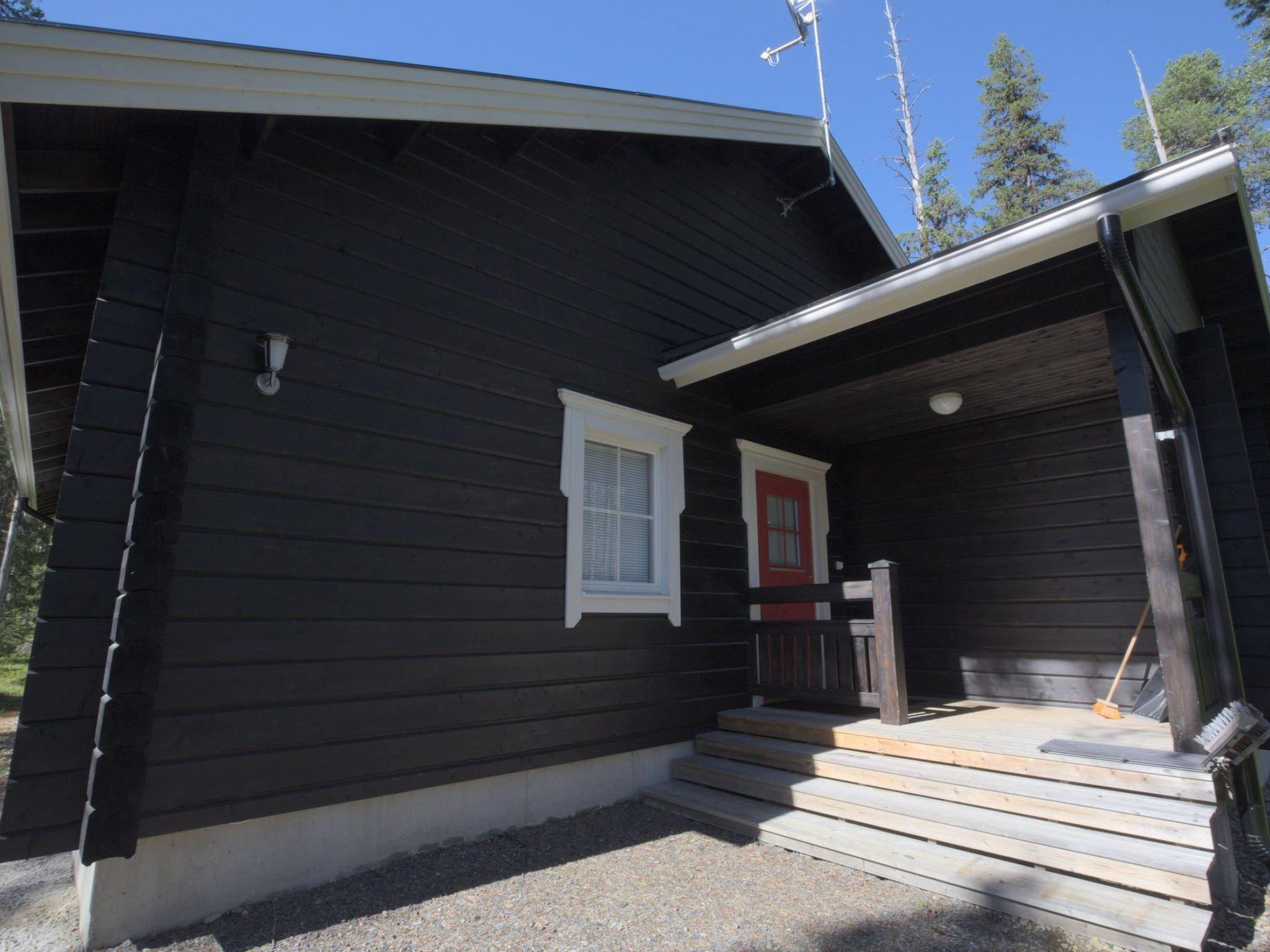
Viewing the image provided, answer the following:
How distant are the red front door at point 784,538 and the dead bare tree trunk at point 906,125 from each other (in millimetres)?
14811

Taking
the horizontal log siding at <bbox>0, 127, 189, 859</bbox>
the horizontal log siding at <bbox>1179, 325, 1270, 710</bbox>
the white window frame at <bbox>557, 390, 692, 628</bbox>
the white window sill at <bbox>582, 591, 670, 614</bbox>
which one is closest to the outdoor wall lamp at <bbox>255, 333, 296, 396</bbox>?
the horizontal log siding at <bbox>0, 127, 189, 859</bbox>

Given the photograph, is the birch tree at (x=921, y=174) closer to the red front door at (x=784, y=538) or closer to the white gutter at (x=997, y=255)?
the red front door at (x=784, y=538)

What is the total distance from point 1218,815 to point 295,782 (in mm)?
3628

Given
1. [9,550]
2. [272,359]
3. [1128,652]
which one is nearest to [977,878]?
[1128,652]

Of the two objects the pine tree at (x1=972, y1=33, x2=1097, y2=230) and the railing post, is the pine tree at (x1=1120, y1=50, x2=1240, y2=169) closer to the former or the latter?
the pine tree at (x1=972, y1=33, x2=1097, y2=230)

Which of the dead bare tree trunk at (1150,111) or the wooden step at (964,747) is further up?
the dead bare tree trunk at (1150,111)

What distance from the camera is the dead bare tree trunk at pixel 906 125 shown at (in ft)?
54.5

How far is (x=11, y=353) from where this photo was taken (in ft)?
11.1

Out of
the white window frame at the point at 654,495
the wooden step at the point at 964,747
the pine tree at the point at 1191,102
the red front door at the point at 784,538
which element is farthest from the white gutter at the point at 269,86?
the pine tree at the point at 1191,102

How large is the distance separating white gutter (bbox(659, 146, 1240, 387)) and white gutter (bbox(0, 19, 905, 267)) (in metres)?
1.55

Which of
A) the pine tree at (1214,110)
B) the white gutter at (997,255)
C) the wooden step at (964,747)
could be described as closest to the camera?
the wooden step at (964,747)

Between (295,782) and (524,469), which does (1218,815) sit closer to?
(524,469)

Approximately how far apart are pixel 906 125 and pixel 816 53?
40.8 feet

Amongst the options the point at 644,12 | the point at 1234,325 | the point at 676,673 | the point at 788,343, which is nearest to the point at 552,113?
the point at 788,343
